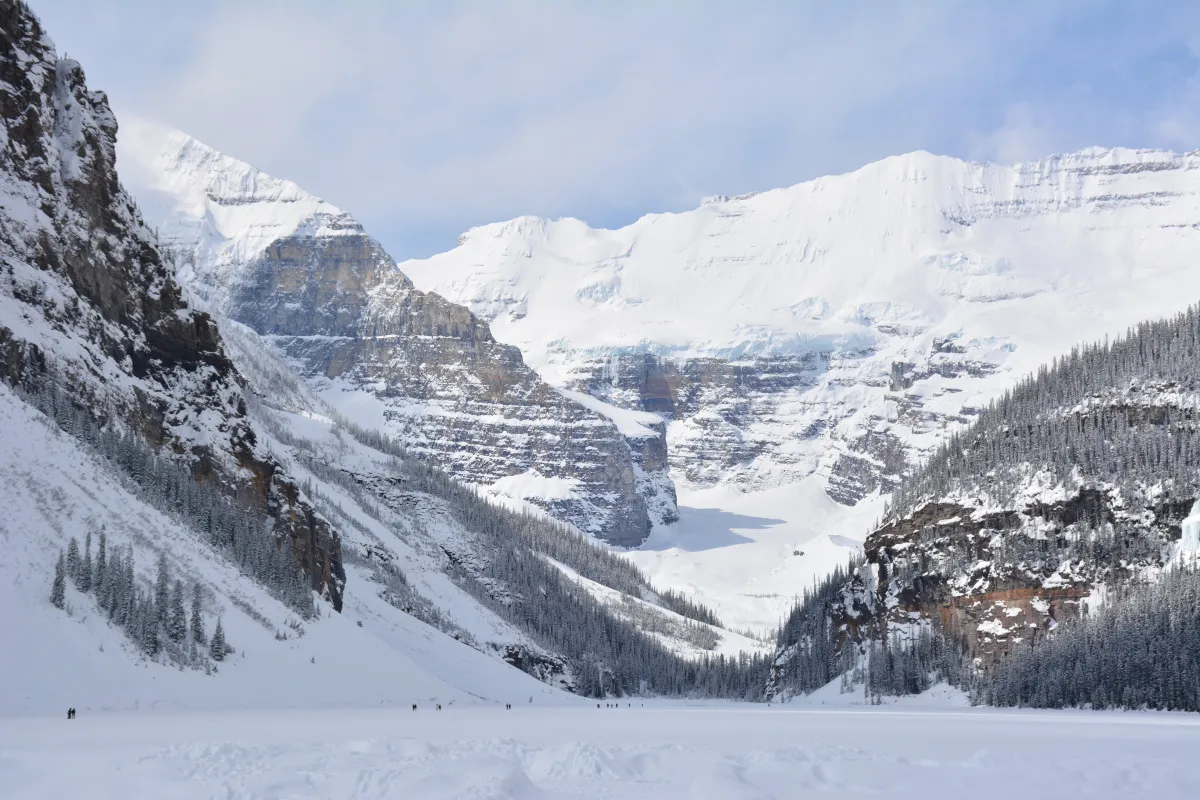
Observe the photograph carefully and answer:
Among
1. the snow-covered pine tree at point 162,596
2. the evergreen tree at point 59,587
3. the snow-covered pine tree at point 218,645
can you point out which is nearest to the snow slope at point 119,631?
the evergreen tree at point 59,587

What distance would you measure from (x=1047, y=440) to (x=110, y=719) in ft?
510

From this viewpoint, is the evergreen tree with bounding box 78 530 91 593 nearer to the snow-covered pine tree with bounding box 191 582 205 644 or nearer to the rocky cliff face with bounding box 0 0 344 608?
the snow-covered pine tree with bounding box 191 582 205 644

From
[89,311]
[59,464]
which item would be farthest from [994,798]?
[89,311]

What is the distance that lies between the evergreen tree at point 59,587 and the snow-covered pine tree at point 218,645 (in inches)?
642

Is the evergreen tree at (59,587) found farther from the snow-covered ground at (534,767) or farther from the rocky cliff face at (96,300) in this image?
the rocky cliff face at (96,300)

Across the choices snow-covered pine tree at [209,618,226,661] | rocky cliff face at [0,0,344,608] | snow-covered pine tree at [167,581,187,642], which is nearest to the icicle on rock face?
rocky cliff face at [0,0,344,608]

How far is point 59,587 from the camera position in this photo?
286 ft

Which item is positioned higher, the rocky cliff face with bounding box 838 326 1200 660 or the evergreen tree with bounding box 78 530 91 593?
the rocky cliff face with bounding box 838 326 1200 660

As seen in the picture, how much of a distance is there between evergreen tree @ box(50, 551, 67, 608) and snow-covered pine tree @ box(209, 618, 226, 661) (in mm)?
16316

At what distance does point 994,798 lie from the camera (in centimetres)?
3819

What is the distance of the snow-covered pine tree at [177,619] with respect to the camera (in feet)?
320

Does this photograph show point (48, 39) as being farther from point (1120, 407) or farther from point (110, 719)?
point (1120, 407)

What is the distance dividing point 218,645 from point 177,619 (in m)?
5.33

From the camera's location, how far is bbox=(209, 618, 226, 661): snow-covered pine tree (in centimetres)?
10200
